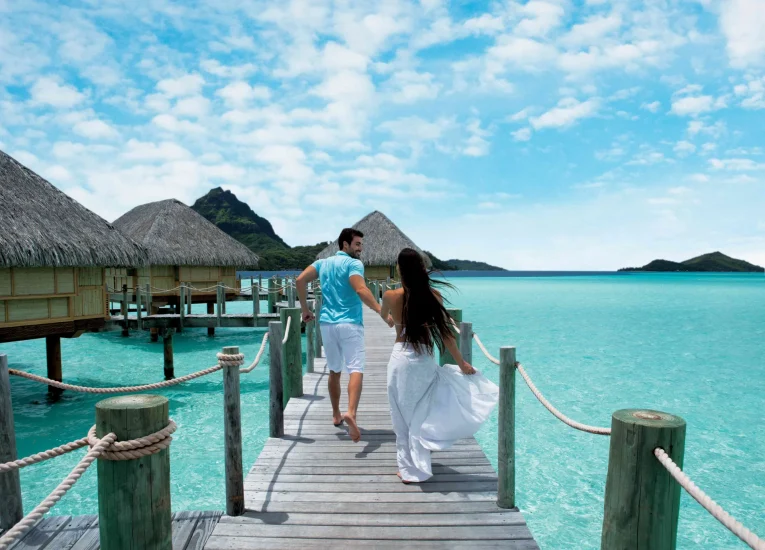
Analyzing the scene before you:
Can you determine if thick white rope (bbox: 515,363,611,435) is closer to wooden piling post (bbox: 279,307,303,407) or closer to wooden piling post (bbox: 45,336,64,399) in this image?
wooden piling post (bbox: 279,307,303,407)

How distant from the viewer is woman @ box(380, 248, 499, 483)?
3420 millimetres

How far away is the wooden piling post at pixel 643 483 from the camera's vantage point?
169cm

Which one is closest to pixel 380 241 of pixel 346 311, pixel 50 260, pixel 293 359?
pixel 50 260

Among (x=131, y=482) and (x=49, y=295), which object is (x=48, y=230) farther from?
(x=131, y=482)

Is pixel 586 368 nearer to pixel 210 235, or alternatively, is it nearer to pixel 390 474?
pixel 390 474

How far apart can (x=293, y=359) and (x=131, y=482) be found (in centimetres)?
396

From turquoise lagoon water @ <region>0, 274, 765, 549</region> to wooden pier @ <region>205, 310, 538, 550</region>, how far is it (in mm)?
3336

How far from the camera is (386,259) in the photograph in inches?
981

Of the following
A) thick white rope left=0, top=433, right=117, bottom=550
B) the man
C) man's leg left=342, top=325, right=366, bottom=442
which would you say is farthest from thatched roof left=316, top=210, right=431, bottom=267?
thick white rope left=0, top=433, right=117, bottom=550

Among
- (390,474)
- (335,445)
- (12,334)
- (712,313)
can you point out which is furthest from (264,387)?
(712,313)

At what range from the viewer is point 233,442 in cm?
312

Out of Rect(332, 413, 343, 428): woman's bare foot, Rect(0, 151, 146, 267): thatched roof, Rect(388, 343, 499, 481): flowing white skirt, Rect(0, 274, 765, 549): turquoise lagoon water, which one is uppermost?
Rect(0, 151, 146, 267): thatched roof

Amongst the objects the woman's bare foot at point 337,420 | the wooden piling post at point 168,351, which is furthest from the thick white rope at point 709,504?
the wooden piling post at point 168,351

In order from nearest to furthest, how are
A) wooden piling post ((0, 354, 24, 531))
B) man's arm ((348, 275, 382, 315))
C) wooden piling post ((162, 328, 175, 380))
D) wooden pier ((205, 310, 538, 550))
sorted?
wooden pier ((205, 310, 538, 550)) → wooden piling post ((0, 354, 24, 531)) → man's arm ((348, 275, 382, 315)) → wooden piling post ((162, 328, 175, 380))
